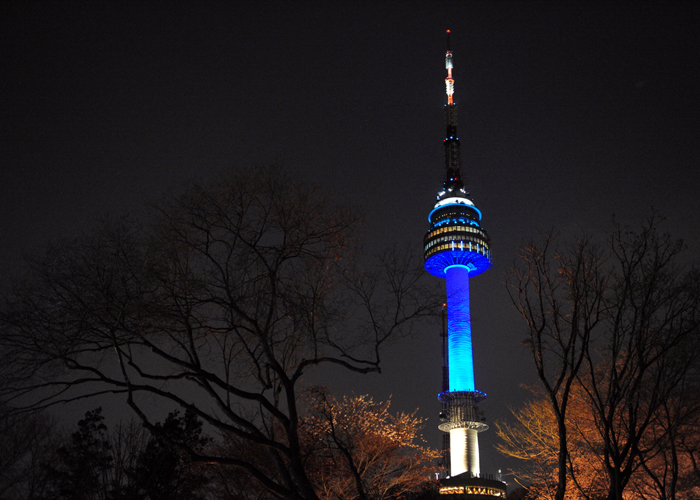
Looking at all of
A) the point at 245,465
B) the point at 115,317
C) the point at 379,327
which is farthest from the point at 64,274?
the point at 379,327

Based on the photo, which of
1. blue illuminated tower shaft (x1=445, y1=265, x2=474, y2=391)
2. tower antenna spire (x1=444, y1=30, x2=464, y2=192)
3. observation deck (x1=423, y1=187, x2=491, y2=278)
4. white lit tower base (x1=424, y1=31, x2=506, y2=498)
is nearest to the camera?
white lit tower base (x1=424, y1=31, x2=506, y2=498)

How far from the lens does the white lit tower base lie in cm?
8507

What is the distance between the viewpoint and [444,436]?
109 meters

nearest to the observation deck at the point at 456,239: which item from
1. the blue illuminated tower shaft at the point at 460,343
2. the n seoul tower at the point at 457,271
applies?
the n seoul tower at the point at 457,271

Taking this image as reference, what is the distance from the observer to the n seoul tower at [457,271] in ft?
288

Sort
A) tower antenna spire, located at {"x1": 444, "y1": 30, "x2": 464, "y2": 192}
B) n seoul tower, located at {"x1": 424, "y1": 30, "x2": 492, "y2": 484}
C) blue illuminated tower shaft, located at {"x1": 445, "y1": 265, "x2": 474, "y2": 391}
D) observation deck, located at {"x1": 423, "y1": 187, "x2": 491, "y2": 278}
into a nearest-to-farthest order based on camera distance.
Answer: n seoul tower, located at {"x1": 424, "y1": 30, "x2": 492, "y2": 484} → blue illuminated tower shaft, located at {"x1": 445, "y1": 265, "x2": 474, "y2": 391} → observation deck, located at {"x1": 423, "y1": 187, "x2": 491, "y2": 278} → tower antenna spire, located at {"x1": 444, "y1": 30, "x2": 464, "y2": 192}

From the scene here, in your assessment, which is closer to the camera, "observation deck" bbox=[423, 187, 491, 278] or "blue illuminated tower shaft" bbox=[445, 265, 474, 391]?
"blue illuminated tower shaft" bbox=[445, 265, 474, 391]

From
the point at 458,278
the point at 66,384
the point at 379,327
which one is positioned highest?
the point at 458,278

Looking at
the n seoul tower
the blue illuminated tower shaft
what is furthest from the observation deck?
the blue illuminated tower shaft

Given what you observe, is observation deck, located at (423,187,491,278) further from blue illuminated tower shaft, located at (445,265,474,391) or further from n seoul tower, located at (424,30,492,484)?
blue illuminated tower shaft, located at (445,265,474,391)

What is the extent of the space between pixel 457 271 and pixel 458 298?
8344mm

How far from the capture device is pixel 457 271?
9844 centimetres

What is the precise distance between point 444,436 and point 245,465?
10769cm

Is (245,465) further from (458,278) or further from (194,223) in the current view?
(458,278)
